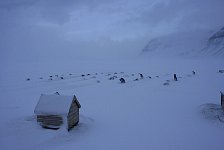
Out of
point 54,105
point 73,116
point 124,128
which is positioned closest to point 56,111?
point 54,105

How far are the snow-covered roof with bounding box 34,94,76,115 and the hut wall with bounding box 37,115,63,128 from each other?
15.4 inches

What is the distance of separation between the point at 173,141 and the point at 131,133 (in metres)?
3.36

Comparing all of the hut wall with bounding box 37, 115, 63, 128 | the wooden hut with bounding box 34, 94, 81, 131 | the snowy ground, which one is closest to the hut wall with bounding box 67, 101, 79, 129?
the wooden hut with bounding box 34, 94, 81, 131

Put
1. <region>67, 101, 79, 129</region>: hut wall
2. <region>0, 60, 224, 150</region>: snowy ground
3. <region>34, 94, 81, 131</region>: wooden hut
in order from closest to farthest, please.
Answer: <region>0, 60, 224, 150</region>: snowy ground < <region>34, 94, 81, 131</region>: wooden hut < <region>67, 101, 79, 129</region>: hut wall

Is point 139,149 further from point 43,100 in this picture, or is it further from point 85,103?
point 85,103

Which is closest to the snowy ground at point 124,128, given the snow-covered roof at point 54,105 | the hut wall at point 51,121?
the hut wall at point 51,121

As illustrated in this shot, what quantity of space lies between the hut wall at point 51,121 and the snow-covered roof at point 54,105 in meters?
0.39

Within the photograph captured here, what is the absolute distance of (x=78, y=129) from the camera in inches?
816

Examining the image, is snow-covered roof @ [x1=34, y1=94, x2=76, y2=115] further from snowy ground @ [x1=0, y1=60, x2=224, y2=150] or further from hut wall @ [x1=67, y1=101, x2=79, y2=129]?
snowy ground @ [x1=0, y1=60, x2=224, y2=150]

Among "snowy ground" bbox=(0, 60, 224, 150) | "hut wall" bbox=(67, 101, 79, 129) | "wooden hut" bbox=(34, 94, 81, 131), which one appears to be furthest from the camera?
"hut wall" bbox=(67, 101, 79, 129)

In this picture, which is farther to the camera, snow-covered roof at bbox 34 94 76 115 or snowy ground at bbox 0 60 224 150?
snow-covered roof at bbox 34 94 76 115

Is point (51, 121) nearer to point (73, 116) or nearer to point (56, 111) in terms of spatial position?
point (56, 111)

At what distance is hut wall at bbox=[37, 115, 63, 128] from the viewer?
778 inches

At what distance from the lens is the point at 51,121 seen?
19891 mm
